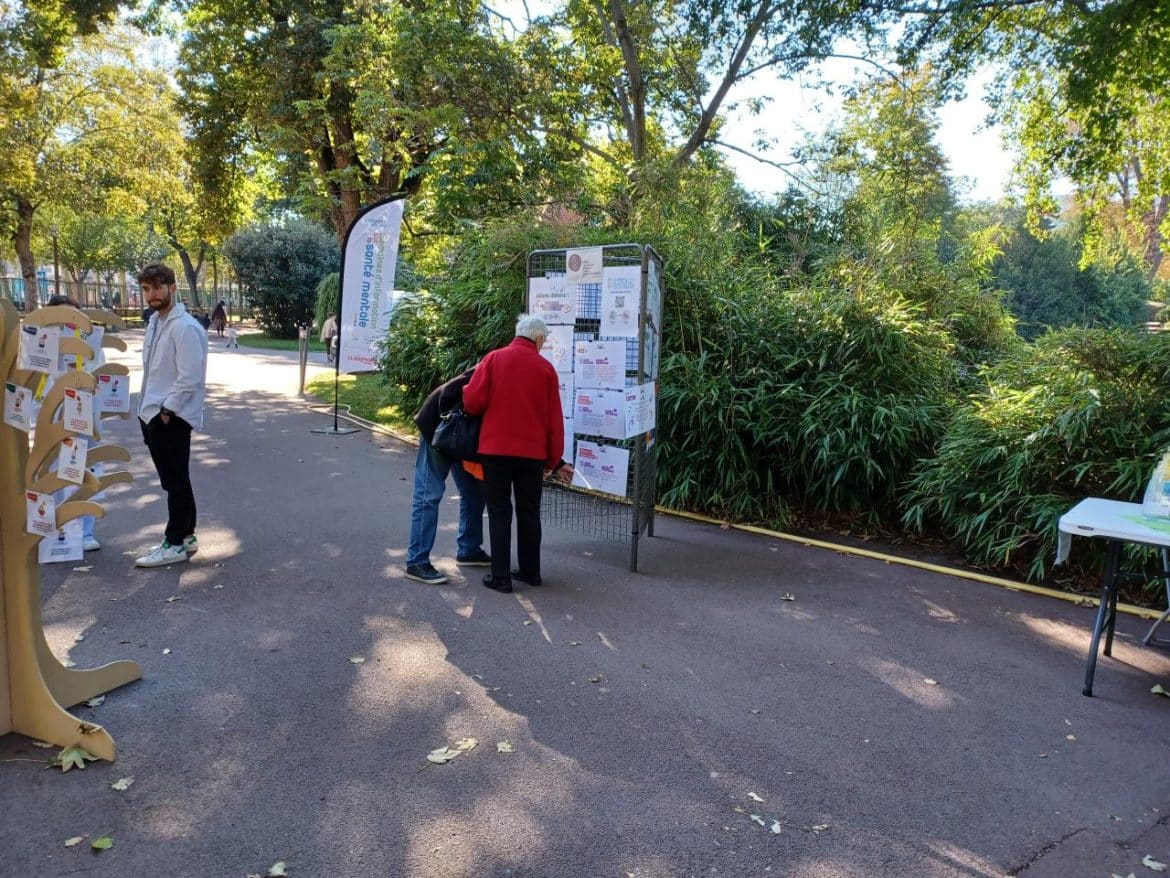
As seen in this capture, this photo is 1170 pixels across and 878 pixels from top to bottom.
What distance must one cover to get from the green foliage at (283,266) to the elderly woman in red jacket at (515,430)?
27555mm

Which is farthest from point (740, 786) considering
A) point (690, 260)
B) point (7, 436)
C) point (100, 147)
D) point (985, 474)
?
point (100, 147)

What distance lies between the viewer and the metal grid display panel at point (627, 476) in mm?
5836

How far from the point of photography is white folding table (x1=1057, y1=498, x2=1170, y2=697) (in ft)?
12.4

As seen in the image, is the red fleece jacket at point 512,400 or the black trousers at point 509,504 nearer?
the red fleece jacket at point 512,400

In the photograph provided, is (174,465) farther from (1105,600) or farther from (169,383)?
(1105,600)

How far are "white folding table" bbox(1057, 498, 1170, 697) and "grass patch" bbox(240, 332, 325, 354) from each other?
1006 inches

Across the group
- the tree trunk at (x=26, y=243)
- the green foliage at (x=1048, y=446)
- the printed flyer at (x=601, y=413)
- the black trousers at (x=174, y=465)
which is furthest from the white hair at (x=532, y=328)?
the tree trunk at (x=26, y=243)

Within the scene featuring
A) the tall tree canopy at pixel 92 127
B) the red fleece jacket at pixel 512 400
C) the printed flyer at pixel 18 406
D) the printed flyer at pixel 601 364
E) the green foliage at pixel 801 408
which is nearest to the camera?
the printed flyer at pixel 18 406

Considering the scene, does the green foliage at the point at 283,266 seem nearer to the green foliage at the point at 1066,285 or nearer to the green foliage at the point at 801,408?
the green foliage at the point at 1066,285

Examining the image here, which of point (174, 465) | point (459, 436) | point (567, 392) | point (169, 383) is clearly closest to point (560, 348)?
point (567, 392)

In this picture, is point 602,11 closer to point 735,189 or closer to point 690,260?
point 735,189

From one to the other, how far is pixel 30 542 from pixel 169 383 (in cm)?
229

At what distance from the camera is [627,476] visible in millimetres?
5996

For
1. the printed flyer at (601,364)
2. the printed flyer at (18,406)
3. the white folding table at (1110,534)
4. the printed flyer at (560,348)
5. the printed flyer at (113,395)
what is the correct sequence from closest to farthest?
the printed flyer at (18,406)
the white folding table at (1110,534)
the printed flyer at (113,395)
the printed flyer at (601,364)
the printed flyer at (560,348)
